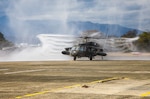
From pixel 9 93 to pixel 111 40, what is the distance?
177ft

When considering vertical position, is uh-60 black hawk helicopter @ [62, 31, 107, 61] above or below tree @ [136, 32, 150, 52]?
below

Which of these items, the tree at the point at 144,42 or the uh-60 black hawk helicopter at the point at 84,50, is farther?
the tree at the point at 144,42

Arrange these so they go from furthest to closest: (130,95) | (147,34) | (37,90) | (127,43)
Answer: (147,34), (127,43), (37,90), (130,95)

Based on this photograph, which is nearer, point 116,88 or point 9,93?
point 9,93

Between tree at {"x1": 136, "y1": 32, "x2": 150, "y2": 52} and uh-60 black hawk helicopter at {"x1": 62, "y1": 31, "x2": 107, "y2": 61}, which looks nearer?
uh-60 black hawk helicopter at {"x1": 62, "y1": 31, "x2": 107, "y2": 61}

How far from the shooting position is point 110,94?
1517cm

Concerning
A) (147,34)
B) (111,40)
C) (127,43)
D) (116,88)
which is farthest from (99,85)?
(147,34)

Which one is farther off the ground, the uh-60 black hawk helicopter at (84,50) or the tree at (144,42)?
the tree at (144,42)

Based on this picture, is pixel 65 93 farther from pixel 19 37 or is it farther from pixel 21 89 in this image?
pixel 19 37

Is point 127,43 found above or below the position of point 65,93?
above

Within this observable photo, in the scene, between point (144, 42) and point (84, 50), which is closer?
point (84, 50)

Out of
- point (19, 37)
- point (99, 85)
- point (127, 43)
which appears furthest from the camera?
A: point (19, 37)

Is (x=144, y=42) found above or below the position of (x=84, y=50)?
above

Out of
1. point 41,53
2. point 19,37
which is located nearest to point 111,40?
point 41,53
